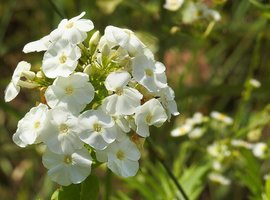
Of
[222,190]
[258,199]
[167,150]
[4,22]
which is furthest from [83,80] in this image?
[4,22]

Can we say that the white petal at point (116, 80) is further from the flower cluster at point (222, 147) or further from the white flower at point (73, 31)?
the flower cluster at point (222, 147)

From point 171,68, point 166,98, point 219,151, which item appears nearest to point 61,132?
point 166,98

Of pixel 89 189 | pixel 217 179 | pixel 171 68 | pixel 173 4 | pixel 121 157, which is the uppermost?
pixel 121 157

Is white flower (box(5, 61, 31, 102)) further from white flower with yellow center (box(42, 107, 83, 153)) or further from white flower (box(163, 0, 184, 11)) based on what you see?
white flower (box(163, 0, 184, 11))

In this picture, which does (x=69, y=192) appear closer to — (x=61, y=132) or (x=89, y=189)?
(x=89, y=189)

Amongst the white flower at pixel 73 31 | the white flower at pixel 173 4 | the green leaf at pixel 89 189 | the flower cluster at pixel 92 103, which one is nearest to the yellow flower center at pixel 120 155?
the flower cluster at pixel 92 103

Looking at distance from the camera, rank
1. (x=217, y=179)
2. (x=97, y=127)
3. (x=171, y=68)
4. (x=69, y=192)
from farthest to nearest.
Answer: (x=171, y=68)
(x=217, y=179)
(x=69, y=192)
(x=97, y=127)
